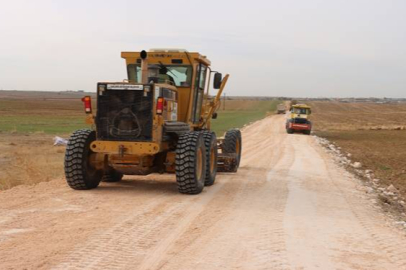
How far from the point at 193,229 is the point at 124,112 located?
3546 millimetres

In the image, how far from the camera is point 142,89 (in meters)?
10.1

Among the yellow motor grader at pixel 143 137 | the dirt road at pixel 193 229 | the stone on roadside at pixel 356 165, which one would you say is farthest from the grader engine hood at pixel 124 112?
the stone on roadside at pixel 356 165

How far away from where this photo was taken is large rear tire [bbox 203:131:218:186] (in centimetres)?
1152

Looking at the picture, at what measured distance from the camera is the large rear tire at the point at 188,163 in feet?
33.2

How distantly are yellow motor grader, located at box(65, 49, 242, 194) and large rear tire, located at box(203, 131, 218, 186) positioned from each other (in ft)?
0.08

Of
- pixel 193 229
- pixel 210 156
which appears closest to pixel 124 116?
pixel 210 156

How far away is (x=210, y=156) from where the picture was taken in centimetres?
1170

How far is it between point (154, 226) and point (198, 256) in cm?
150

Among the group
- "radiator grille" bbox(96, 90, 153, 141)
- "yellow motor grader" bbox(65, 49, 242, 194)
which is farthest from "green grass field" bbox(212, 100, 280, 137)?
"radiator grille" bbox(96, 90, 153, 141)

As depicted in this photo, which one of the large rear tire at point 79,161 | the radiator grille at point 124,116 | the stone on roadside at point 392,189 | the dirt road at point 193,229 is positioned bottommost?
the stone on roadside at point 392,189

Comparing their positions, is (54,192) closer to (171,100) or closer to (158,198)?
(158,198)

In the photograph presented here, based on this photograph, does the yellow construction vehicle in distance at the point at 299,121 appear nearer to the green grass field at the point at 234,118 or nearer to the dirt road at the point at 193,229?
the green grass field at the point at 234,118

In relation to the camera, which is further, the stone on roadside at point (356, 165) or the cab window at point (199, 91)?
the stone on roadside at point (356, 165)

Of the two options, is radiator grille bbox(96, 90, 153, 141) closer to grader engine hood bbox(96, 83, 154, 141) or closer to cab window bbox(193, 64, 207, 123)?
grader engine hood bbox(96, 83, 154, 141)
